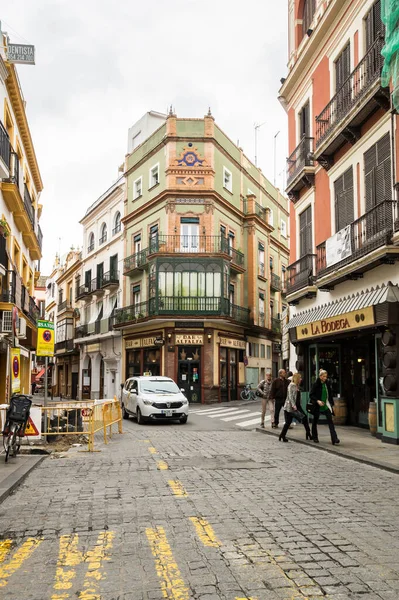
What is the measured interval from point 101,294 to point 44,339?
2878 cm

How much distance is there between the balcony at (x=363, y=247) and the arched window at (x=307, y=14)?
8479 mm

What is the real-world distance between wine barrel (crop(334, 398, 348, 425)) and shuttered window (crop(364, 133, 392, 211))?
20.3ft

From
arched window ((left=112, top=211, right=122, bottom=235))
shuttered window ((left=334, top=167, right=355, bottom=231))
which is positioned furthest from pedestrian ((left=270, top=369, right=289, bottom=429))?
arched window ((left=112, top=211, right=122, bottom=235))

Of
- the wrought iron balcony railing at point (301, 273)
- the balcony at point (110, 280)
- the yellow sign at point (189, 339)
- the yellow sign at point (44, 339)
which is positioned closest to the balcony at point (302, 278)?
the wrought iron balcony railing at point (301, 273)

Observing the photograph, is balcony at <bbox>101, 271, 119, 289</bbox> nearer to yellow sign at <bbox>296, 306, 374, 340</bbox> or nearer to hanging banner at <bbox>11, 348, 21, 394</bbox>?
yellow sign at <bbox>296, 306, 374, 340</bbox>

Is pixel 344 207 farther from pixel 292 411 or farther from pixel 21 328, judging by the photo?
pixel 21 328

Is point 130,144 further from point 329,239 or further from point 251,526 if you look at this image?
point 251,526

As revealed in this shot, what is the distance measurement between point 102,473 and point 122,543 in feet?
13.7

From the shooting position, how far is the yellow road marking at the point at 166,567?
4.05 m

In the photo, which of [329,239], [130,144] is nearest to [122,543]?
[329,239]

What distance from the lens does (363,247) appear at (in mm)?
14031

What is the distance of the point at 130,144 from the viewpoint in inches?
1629

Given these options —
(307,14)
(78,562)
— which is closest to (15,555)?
(78,562)

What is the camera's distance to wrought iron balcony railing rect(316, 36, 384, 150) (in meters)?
13.8
